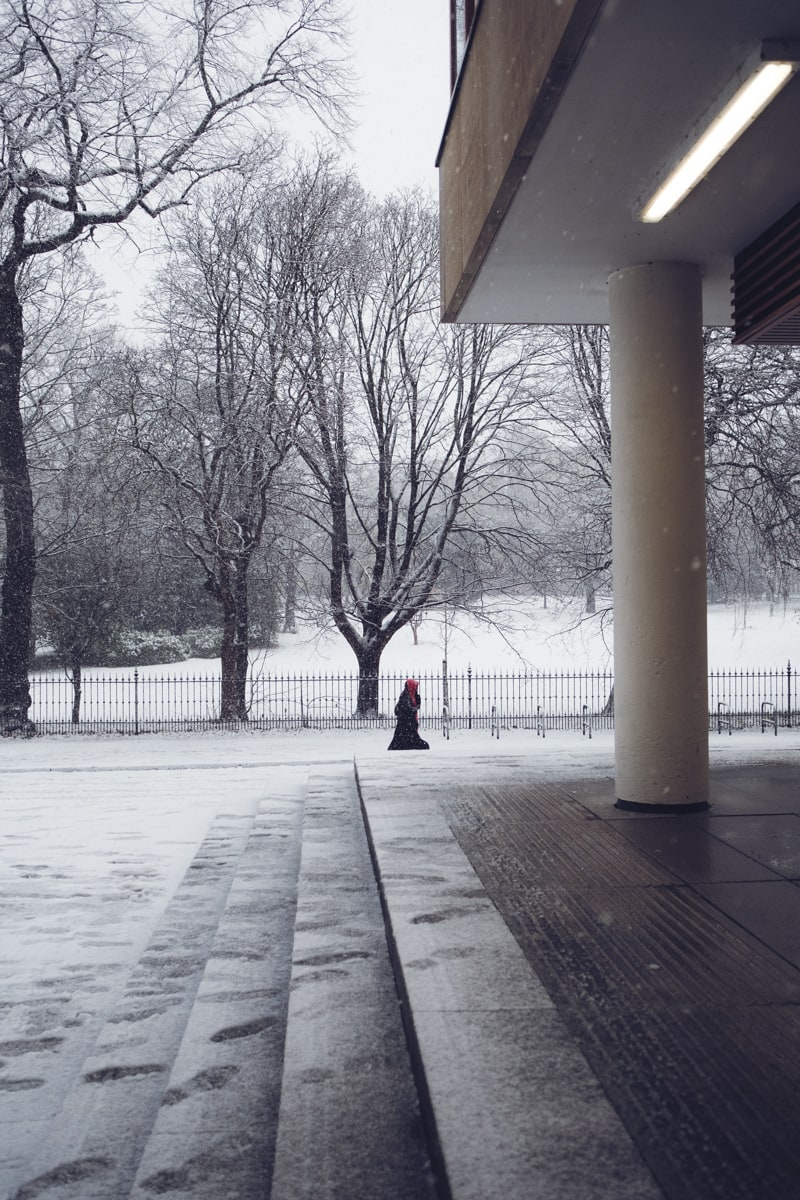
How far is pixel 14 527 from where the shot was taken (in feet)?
68.2

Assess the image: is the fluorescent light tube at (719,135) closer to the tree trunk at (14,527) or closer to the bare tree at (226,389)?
the bare tree at (226,389)

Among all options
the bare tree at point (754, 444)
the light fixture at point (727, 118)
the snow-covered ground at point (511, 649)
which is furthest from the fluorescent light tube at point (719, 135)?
the snow-covered ground at point (511, 649)

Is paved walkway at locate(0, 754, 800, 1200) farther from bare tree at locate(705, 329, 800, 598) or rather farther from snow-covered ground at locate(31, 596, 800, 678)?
snow-covered ground at locate(31, 596, 800, 678)

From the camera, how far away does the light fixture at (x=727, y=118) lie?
4164 millimetres

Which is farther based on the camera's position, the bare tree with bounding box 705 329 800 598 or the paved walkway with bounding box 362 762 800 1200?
the bare tree with bounding box 705 329 800 598

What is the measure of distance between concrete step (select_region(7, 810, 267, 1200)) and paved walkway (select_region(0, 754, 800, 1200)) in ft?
0.05

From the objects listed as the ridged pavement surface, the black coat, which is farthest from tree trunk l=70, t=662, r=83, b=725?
the ridged pavement surface

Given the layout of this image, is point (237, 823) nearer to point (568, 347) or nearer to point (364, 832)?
point (364, 832)

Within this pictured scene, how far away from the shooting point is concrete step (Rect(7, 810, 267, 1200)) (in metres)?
3.35

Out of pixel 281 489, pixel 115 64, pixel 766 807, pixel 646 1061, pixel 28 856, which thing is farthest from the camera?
pixel 281 489

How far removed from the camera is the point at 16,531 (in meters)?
20.8

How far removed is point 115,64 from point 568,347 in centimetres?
1114

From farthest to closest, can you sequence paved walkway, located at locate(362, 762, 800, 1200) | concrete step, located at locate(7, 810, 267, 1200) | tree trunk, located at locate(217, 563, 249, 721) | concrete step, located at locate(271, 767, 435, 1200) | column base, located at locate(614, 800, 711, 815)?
1. tree trunk, located at locate(217, 563, 249, 721)
2. column base, located at locate(614, 800, 711, 815)
3. concrete step, located at locate(7, 810, 267, 1200)
4. concrete step, located at locate(271, 767, 435, 1200)
5. paved walkway, located at locate(362, 762, 800, 1200)

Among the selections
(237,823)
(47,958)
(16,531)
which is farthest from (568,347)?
(47,958)
